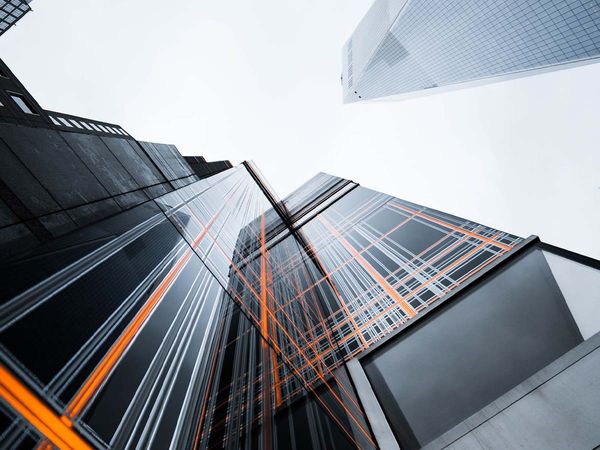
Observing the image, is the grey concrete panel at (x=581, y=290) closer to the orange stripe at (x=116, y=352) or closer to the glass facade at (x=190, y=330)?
the glass facade at (x=190, y=330)

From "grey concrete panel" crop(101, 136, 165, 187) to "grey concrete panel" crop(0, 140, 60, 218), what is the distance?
2205 millimetres

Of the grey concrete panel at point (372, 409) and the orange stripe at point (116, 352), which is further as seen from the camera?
the grey concrete panel at point (372, 409)

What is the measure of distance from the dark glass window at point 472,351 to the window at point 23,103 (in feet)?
22.1

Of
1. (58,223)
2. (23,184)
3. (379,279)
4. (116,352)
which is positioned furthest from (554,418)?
(23,184)

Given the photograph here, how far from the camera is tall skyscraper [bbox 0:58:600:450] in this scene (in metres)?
1.65

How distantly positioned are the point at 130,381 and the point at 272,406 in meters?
1.97

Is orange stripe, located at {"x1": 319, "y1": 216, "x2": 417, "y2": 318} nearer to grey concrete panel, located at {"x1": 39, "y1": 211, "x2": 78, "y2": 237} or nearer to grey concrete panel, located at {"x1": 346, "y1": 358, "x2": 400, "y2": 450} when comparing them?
grey concrete panel, located at {"x1": 346, "y1": 358, "x2": 400, "y2": 450}

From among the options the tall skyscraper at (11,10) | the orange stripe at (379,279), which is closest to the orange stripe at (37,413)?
the orange stripe at (379,279)

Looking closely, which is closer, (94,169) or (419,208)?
(94,169)

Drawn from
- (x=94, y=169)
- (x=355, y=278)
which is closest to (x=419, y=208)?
(x=355, y=278)

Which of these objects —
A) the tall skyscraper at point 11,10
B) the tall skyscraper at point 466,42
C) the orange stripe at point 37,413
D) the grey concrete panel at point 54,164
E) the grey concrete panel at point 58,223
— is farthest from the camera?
the tall skyscraper at point 466,42

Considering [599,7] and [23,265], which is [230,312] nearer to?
[23,265]

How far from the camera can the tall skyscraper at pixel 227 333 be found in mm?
1647

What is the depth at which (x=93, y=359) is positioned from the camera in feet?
5.74
